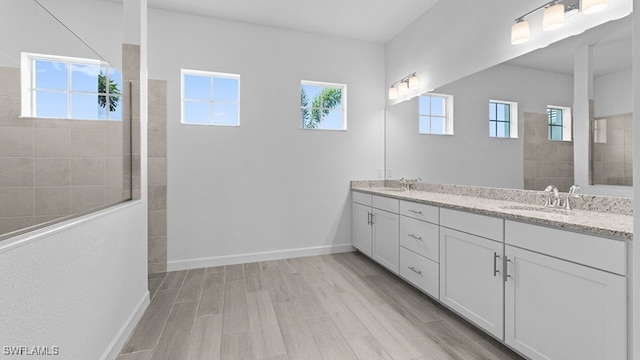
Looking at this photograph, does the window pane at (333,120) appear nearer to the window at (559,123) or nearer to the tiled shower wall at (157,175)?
the tiled shower wall at (157,175)

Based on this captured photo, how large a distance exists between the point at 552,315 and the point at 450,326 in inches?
27.7

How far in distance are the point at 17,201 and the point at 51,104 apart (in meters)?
0.41

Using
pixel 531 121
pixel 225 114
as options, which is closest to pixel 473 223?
pixel 531 121

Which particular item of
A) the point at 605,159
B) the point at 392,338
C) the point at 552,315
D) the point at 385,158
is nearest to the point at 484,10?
the point at 605,159

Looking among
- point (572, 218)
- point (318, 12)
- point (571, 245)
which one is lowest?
point (571, 245)

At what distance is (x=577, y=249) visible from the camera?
4.11 ft

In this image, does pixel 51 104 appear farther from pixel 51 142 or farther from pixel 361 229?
pixel 361 229

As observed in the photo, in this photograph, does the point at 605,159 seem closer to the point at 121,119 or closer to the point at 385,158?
the point at 385,158

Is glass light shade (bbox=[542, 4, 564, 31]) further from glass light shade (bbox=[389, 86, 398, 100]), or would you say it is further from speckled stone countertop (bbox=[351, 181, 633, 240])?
glass light shade (bbox=[389, 86, 398, 100])

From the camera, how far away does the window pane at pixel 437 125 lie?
2995 millimetres

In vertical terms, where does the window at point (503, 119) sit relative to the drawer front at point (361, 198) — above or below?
above

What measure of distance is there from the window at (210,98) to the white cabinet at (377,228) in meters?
1.78

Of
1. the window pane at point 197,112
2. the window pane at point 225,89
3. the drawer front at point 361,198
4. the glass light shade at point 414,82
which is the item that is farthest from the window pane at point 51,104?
the glass light shade at point 414,82

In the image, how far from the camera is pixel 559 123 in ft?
6.20
